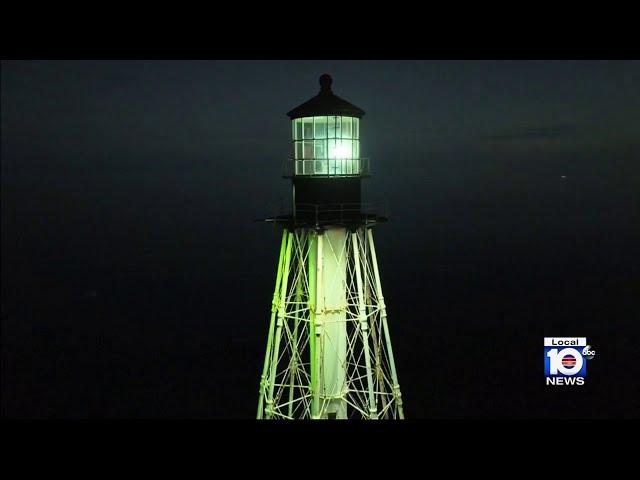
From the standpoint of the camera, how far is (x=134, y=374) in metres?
21.4

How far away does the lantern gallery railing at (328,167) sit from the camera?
13914 millimetres

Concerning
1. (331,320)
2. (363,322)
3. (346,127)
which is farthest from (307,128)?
(363,322)

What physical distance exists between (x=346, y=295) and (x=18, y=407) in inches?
415

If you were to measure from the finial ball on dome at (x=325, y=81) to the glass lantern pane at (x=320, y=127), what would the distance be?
1.70ft

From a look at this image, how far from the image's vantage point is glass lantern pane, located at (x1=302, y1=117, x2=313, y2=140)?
13945 mm

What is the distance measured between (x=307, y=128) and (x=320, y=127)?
0.22 meters
